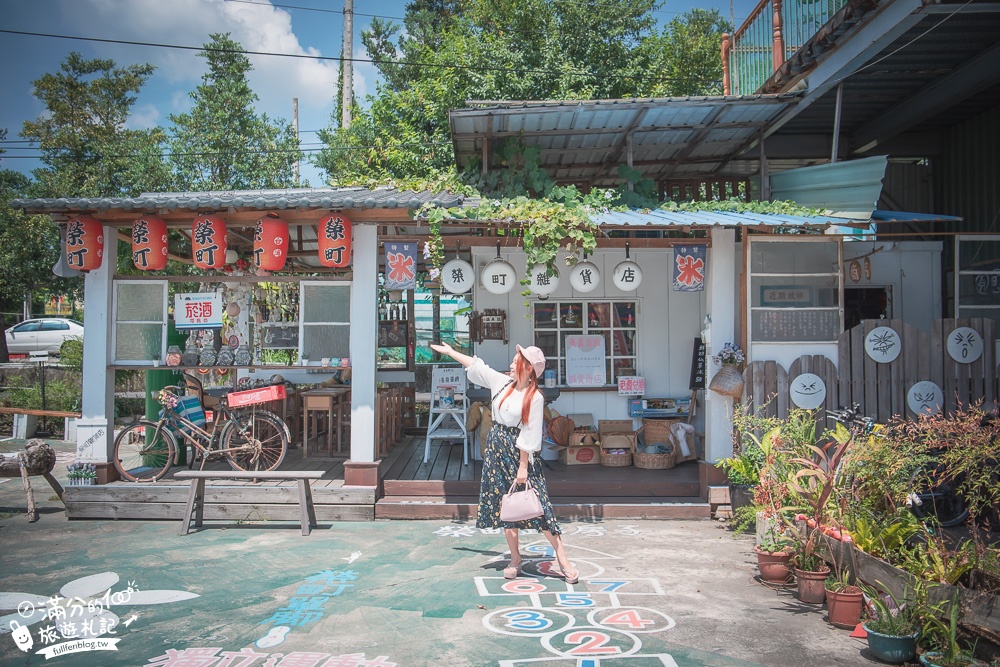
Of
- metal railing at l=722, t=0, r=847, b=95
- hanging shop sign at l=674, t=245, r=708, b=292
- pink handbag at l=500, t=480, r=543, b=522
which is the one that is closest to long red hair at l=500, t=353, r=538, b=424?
pink handbag at l=500, t=480, r=543, b=522

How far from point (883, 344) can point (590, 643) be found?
19.4ft

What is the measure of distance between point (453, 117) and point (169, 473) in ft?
20.7

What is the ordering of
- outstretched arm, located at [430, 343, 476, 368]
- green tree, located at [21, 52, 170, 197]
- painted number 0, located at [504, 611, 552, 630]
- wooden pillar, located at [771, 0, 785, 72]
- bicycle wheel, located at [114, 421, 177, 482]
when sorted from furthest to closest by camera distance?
green tree, located at [21, 52, 170, 197], wooden pillar, located at [771, 0, 785, 72], bicycle wheel, located at [114, 421, 177, 482], outstretched arm, located at [430, 343, 476, 368], painted number 0, located at [504, 611, 552, 630]

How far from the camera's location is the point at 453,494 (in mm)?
8922

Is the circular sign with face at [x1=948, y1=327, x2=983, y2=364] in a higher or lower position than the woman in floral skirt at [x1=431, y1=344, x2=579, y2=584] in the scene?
higher

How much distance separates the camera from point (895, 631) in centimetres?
456

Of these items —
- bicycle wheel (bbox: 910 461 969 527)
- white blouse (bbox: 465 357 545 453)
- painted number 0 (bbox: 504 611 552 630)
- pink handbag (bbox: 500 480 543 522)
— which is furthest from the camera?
bicycle wheel (bbox: 910 461 969 527)

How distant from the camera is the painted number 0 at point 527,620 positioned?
A: 17.3ft

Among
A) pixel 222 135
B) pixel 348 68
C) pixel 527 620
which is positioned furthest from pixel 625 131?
pixel 348 68

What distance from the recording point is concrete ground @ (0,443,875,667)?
481 centimetres

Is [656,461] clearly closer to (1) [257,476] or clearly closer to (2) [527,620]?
(2) [527,620]

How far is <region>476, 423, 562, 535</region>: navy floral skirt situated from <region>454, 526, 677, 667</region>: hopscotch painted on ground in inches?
20.8

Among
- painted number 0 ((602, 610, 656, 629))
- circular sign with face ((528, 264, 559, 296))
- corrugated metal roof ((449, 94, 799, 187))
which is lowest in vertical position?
painted number 0 ((602, 610, 656, 629))

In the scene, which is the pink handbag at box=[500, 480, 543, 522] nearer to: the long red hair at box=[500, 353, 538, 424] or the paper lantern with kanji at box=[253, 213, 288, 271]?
the long red hair at box=[500, 353, 538, 424]
